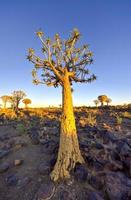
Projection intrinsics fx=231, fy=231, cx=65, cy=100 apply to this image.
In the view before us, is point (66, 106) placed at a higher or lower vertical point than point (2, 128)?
higher

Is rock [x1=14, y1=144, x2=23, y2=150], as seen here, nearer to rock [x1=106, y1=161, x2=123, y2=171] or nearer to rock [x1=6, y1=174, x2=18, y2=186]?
rock [x1=6, y1=174, x2=18, y2=186]

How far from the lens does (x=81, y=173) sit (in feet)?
29.9

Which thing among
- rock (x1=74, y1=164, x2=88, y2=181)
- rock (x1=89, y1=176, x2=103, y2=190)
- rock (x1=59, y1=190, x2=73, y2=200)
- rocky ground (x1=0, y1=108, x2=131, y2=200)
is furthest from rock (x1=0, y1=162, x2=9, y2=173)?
rock (x1=89, y1=176, x2=103, y2=190)

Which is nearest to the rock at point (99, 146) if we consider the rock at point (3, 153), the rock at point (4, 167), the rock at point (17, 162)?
the rock at point (17, 162)

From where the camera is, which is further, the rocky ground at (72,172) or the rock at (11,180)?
the rock at (11,180)

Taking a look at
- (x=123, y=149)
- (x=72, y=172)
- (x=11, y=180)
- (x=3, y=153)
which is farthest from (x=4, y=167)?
(x=123, y=149)

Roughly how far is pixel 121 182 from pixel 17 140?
26.7 feet

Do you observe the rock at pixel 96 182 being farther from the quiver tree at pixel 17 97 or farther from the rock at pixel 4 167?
the quiver tree at pixel 17 97

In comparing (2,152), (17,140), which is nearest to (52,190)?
(2,152)

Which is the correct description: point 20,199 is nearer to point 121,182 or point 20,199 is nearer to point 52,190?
point 52,190

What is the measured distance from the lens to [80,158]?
10016 mm

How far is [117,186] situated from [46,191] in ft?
8.47

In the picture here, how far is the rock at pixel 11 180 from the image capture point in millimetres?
9945

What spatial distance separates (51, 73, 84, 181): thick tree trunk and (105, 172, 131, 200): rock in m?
1.63
